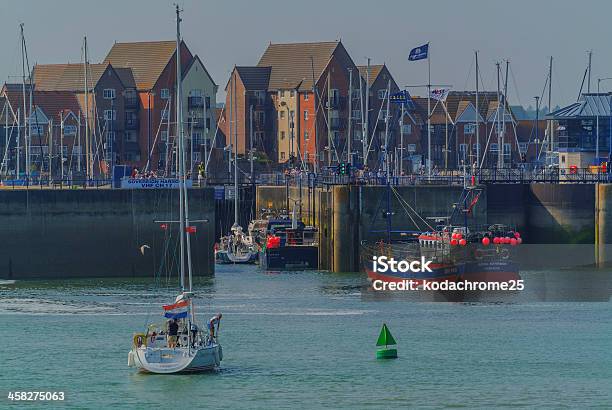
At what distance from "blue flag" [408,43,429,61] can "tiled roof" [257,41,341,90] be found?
37.9m

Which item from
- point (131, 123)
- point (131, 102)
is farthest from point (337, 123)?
point (131, 102)

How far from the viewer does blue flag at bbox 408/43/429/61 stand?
116 metres

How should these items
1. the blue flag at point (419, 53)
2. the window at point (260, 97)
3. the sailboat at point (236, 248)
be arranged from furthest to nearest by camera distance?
1. the window at point (260, 97)
2. the blue flag at point (419, 53)
3. the sailboat at point (236, 248)

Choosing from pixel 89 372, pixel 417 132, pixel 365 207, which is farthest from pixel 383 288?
pixel 417 132

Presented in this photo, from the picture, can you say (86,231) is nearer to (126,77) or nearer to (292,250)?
(292,250)

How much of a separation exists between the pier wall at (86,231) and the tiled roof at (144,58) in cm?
6331

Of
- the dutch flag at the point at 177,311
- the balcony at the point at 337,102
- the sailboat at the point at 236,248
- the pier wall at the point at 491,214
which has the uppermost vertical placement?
the balcony at the point at 337,102

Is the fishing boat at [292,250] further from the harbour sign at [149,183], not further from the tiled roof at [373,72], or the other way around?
the tiled roof at [373,72]

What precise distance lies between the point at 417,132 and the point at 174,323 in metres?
111

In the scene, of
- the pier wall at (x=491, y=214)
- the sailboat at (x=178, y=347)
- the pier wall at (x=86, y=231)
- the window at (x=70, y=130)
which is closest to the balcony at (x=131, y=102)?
the window at (x=70, y=130)

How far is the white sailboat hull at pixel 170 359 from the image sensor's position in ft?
199

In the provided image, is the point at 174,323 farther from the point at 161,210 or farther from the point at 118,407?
the point at 161,210

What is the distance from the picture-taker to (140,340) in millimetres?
61281

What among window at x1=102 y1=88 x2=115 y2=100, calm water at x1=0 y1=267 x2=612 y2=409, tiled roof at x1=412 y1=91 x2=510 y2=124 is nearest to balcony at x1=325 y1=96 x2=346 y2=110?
tiled roof at x1=412 y1=91 x2=510 y2=124
